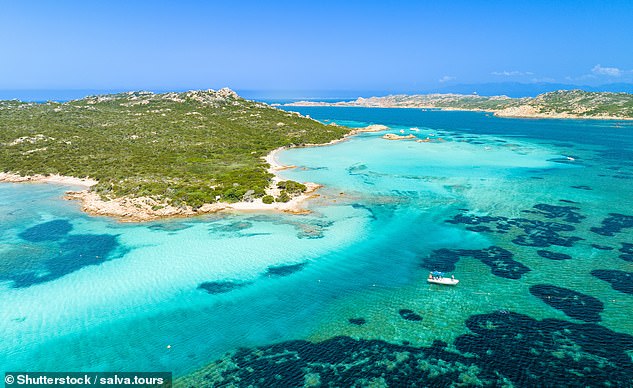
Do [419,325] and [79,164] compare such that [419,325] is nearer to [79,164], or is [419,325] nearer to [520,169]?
[520,169]

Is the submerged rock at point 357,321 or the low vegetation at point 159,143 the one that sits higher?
the low vegetation at point 159,143

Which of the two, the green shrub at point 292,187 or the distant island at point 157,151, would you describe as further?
the green shrub at point 292,187

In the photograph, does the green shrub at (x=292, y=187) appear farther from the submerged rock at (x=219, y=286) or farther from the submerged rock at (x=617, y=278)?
the submerged rock at (x=617, y=278)

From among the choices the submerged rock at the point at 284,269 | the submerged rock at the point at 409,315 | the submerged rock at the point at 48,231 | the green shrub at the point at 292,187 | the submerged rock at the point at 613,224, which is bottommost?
the submerged rock at the point at 48,231

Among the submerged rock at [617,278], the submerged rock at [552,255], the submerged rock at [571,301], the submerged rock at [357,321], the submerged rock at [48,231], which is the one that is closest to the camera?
the submerged rock at [357,321]

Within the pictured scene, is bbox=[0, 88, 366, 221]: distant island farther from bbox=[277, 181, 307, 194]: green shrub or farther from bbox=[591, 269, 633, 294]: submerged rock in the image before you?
bbox=[591, 269, 633, 294]: submerged rock

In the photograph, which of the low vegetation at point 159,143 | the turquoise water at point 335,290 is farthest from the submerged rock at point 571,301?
the low vegetation at point 159,143

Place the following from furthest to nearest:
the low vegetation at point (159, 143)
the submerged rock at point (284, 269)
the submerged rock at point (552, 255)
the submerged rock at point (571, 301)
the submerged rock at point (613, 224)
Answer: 1. the low vegetation at point (159, 143)
2. the submerged rock at point (613, 224)
3. the submerged rock at point (552, 255)
4. the submerged rock at point (284, 269)
5. the submerged rock at point (571, 301)

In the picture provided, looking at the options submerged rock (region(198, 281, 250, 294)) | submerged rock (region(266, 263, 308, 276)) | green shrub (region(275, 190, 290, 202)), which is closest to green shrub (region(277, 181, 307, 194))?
green shrub (region(275, 190, 290, 202))
